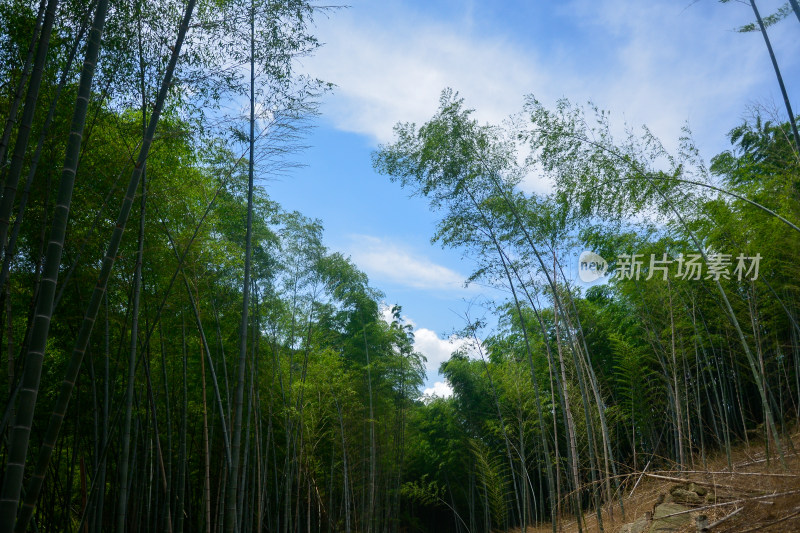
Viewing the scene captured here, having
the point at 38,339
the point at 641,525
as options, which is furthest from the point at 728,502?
the point at 38,339

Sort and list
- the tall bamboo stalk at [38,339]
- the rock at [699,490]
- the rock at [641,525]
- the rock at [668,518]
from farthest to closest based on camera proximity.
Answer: the rock at [641,525] < the rock at [699,490] < the rock at [668,518] < the tall bamboo stalk at [38,339]

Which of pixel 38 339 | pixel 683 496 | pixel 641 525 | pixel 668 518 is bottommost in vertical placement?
pixel 641 525

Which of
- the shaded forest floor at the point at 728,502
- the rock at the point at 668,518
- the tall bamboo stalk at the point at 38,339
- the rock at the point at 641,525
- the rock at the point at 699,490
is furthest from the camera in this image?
the rock at the point at 641,525

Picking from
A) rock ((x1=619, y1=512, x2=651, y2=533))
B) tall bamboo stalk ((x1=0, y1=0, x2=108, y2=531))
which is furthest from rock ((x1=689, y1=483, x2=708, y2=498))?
tall bamboo stalk ((x1=0, y1=0, x2=108, y2=531))

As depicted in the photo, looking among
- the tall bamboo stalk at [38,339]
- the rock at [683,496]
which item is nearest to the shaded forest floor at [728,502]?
the rock at [683,496]

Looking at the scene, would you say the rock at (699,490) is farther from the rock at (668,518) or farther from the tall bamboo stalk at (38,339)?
the tall bamboo stalk at (38,339)

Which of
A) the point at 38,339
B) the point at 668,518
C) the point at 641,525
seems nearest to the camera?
the point at 38,339

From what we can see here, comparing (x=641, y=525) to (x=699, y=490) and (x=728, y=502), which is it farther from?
(x=728, y=502)

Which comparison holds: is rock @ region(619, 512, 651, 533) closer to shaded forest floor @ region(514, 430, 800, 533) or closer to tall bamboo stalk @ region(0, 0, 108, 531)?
shaded forest floor @ region(514, 430, 800, 533)

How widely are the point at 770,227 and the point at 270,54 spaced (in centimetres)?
606

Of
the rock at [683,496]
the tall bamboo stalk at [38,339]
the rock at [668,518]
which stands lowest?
the rock at [668,518]

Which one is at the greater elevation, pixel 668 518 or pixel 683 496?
pixel 683 496

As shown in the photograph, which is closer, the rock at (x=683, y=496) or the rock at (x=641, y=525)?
the rock at (x=683, y=496)

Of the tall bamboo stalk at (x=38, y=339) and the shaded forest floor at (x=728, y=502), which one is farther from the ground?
the tall bamboo stalk at (x=38, y=339)
